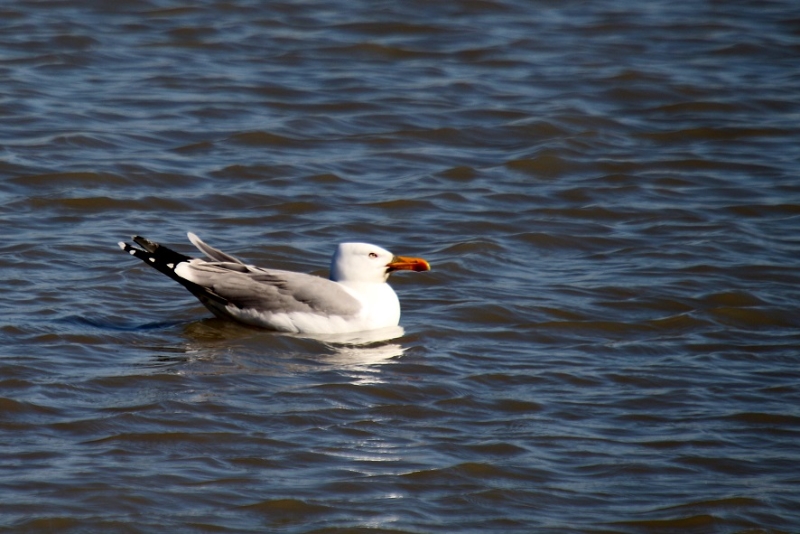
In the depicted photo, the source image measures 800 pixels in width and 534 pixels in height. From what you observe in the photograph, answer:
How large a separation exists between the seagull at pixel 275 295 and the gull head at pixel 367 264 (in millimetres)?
58

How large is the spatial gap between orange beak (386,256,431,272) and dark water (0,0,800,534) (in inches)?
13.9

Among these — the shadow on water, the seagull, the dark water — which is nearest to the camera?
the dark water

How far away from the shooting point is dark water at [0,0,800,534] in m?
5.62

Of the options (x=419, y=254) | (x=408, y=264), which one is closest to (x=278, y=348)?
(x=408, y=264)

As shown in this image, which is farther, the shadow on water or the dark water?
the shadow on water

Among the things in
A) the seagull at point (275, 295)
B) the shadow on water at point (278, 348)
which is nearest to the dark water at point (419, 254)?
the shadow on water at point (278, 348)

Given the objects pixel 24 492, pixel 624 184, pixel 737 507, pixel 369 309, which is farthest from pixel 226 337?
pixel 624 184

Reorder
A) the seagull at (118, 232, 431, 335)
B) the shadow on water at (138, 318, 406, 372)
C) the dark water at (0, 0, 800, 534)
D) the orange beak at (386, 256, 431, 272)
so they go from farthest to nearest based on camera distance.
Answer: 1. the orange beak at (386, 256, 431, 272)
2. the seagull at (118, 232, 431, 335)
3. the shadow on water at (138, 318, 406, 372)
4. the dark water at (0, 0, 800, 534)

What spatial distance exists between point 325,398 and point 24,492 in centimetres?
173

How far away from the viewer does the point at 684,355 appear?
7504 millimetres

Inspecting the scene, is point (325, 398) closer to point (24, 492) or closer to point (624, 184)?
point (24, 492)

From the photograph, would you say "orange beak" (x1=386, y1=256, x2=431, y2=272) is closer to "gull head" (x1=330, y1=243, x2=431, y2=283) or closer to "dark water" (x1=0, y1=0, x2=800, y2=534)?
"gull head" (x1=330, y1=243, x2=431, y2=283)

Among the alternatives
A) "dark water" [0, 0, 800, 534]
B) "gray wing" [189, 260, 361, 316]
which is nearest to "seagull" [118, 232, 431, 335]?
"gray wing" [189, 260, 361, 316]

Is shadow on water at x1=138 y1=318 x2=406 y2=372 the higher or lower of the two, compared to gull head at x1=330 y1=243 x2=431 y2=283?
lower
